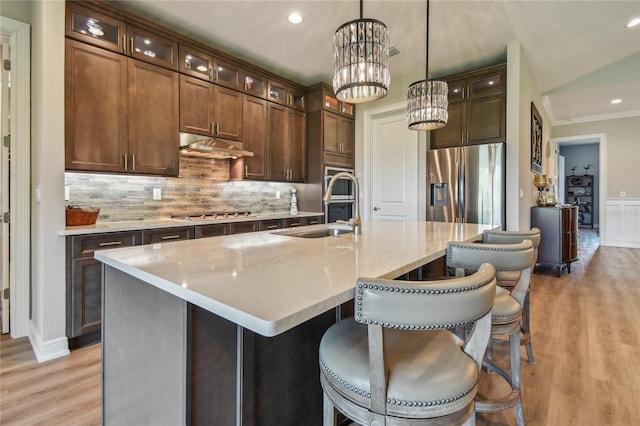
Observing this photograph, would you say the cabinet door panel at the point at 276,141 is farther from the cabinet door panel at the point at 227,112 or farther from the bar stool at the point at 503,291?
the bar stool at the point at 503,291

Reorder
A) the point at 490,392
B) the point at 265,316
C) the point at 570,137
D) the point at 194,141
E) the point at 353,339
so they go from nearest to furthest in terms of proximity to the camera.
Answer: the point at 265,316
the point at 353,339
the point at 490,392
the point at 194,141
the point at 570,137

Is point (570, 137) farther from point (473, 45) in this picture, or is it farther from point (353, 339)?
point (353, 339)

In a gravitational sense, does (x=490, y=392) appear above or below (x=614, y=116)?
below

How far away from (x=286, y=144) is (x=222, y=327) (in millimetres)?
3607

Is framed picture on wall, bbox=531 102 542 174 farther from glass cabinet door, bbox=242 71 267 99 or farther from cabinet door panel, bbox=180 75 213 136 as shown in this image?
cabinet door panel, bbox=180 75 213 136

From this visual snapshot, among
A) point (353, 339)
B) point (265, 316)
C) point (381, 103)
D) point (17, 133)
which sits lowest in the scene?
point (353, 339)

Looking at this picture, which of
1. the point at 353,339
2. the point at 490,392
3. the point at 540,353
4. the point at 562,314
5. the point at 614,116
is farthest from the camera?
the point at 614,116

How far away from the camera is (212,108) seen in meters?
3.47

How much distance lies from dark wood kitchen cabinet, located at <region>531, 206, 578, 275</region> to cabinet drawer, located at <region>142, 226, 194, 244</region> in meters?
4.62

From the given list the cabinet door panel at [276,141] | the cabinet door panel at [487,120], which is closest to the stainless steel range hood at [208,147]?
the cabinet door panel at [276,141]

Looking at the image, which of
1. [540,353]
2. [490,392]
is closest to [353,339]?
[490,392]

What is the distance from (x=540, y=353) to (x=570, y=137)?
703cm

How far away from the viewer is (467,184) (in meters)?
3.92

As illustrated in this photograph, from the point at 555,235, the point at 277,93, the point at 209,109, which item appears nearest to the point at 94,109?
the point at 209,109
